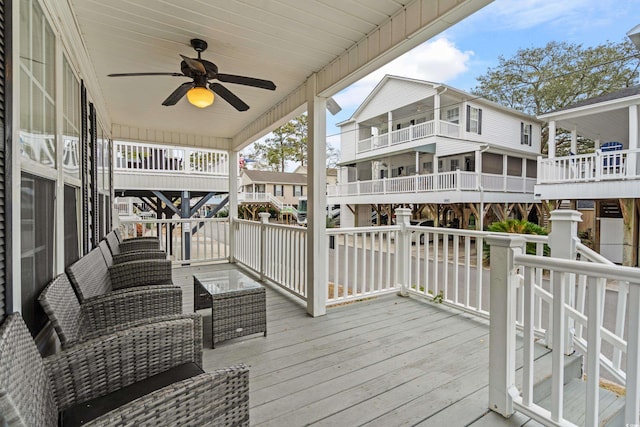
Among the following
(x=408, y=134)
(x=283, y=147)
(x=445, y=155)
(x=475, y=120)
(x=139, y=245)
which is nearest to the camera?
(x=139, y=245)

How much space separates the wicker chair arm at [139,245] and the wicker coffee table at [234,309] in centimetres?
175

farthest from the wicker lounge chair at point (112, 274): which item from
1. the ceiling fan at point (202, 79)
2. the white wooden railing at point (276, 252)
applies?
the ceiling fan at point (202, 79)

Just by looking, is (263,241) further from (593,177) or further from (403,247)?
(593,177)

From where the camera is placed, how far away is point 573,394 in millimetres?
2033

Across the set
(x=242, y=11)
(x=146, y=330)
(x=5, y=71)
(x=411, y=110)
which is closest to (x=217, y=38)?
(x=242, y=11)

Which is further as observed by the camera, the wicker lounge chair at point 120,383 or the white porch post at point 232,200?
the white porch post at point 232,200

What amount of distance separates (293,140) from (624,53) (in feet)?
59.3

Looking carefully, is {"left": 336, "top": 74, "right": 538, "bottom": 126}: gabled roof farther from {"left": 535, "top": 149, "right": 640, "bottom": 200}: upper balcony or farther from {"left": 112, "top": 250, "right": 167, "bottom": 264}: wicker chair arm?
{"left": 112, "top": 250, "right": 167, "bottom": 264}: wicker chair arm

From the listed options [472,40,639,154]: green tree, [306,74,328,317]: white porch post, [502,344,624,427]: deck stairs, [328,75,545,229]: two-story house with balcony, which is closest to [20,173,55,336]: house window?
[306,74,328,317]: white porch post

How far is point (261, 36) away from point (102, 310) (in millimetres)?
2316

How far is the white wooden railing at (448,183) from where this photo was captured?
34.2 ft

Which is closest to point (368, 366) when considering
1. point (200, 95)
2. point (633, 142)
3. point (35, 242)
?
point (35, 242)

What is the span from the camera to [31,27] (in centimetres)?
148

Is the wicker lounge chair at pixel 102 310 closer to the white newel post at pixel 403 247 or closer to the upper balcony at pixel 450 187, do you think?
the white newel post at pixel 403 247
